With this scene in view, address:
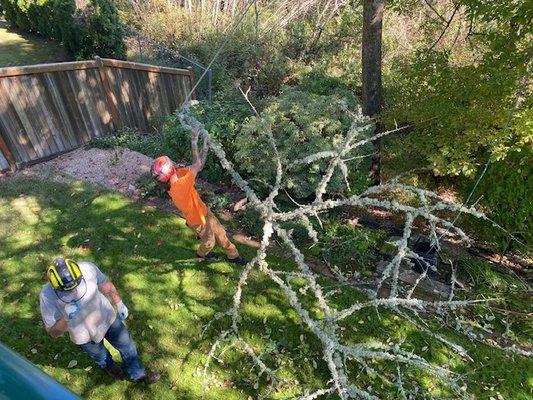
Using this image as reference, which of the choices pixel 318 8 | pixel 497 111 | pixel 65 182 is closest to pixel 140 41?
pixel 318 8

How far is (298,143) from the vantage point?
555cm

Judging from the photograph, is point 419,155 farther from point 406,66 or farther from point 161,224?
point 161,224

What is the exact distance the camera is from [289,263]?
5285mm

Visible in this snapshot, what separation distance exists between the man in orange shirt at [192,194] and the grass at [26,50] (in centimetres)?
845

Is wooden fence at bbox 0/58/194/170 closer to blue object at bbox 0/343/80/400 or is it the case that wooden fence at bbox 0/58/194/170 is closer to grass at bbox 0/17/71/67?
grass at bbox 0/17/71/67

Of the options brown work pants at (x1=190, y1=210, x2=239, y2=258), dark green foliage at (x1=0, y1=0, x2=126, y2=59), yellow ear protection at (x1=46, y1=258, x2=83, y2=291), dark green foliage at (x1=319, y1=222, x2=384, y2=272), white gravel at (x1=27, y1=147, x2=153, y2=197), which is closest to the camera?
yellow ear protection at (x1=46, y1=258, x2=83, y2=291)

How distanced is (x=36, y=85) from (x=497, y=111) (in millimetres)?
6868

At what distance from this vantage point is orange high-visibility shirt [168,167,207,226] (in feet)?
14.0

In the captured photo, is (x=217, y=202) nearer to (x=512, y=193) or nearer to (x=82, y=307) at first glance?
(x=82, y=307)

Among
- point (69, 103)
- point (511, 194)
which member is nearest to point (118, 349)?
point (511, 194)

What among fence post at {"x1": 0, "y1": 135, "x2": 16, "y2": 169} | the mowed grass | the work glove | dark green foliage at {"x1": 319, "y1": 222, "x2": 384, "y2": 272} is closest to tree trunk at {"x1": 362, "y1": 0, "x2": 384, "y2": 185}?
dark green foliage at {"x1": 319, "y1": 222, "x2": 384, "y2": 272}

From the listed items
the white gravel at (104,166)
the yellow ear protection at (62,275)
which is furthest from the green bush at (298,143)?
the yellow ear protection at (62,275)

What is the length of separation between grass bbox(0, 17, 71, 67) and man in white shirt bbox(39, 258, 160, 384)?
947 centimetres

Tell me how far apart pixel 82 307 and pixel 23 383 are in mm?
1401
